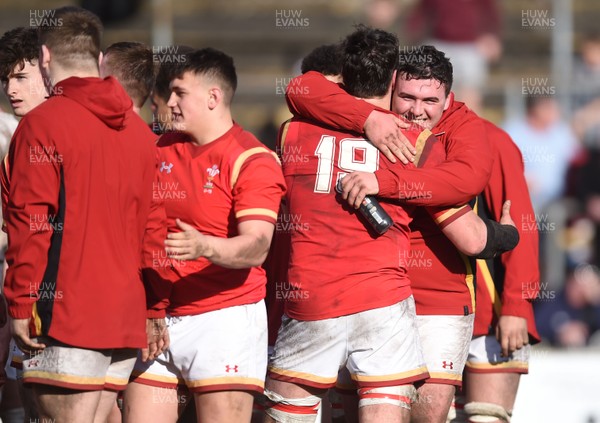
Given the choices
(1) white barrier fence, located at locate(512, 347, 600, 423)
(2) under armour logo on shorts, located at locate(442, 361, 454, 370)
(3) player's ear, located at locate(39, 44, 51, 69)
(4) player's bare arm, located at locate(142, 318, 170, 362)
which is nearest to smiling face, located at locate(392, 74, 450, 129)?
(2) under armour logo on shorts, located at locate(442, 361, 454, 370)

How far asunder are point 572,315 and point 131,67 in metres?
5.61

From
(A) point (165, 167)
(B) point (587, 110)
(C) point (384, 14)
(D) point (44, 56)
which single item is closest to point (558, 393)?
(A) point (165, 167)

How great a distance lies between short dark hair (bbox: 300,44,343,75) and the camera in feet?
19.4

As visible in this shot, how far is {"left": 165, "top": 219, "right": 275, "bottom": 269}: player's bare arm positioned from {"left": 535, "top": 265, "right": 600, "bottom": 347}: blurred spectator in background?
5.35 m

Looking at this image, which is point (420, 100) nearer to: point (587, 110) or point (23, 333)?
A: point (23, 333)

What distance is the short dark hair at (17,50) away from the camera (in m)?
5.75

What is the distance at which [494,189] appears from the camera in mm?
5867

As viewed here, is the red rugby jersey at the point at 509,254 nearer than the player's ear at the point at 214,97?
No

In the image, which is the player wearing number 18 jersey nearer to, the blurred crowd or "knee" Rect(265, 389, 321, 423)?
"knee" Rect(265, 389, 321, 423)

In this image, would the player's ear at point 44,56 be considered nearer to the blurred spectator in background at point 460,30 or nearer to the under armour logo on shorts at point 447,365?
the under armour logo on shorts at point 447,365

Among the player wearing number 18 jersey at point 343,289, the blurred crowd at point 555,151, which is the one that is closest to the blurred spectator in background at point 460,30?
the blurred crowd at point 555,151

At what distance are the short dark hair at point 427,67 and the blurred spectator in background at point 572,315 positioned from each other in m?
4.65

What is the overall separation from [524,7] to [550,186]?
13.1 ft

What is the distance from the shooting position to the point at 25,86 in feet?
19.0
